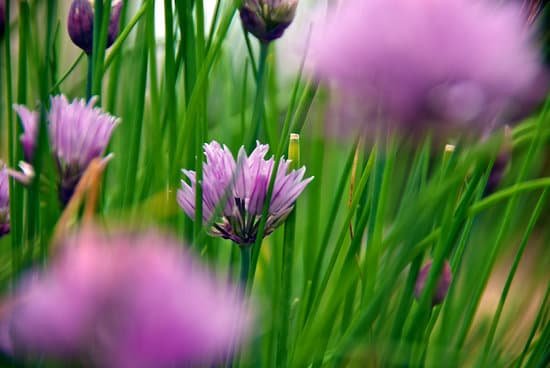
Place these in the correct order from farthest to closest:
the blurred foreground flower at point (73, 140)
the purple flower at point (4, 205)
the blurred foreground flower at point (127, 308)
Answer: the purple flower at point (4, 205) → the blurred foreground flower at point (73, 140) → the blurred foreground flower at point (127, 308)

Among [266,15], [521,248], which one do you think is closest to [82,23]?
[266,15]

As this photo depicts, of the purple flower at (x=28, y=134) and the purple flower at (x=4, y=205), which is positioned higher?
the purple flower at (x=28, y=134)

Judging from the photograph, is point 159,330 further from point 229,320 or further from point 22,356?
point 22,356

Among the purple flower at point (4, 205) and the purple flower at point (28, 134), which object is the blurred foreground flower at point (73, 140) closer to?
the purple flower at point (28, 134)

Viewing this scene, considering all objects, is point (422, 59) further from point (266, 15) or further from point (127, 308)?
point (266, 15)

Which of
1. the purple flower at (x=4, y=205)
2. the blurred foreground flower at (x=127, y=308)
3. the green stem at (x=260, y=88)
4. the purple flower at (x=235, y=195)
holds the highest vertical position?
the green stem at (x=260, y=88)

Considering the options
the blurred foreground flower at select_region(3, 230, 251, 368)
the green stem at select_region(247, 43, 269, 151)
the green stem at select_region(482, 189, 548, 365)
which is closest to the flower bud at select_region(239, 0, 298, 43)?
the green stem at select_region(247, 43, 269, 151)

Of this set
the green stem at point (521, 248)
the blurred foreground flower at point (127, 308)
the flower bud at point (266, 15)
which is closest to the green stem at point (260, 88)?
the flower bud at point (266, 15)
